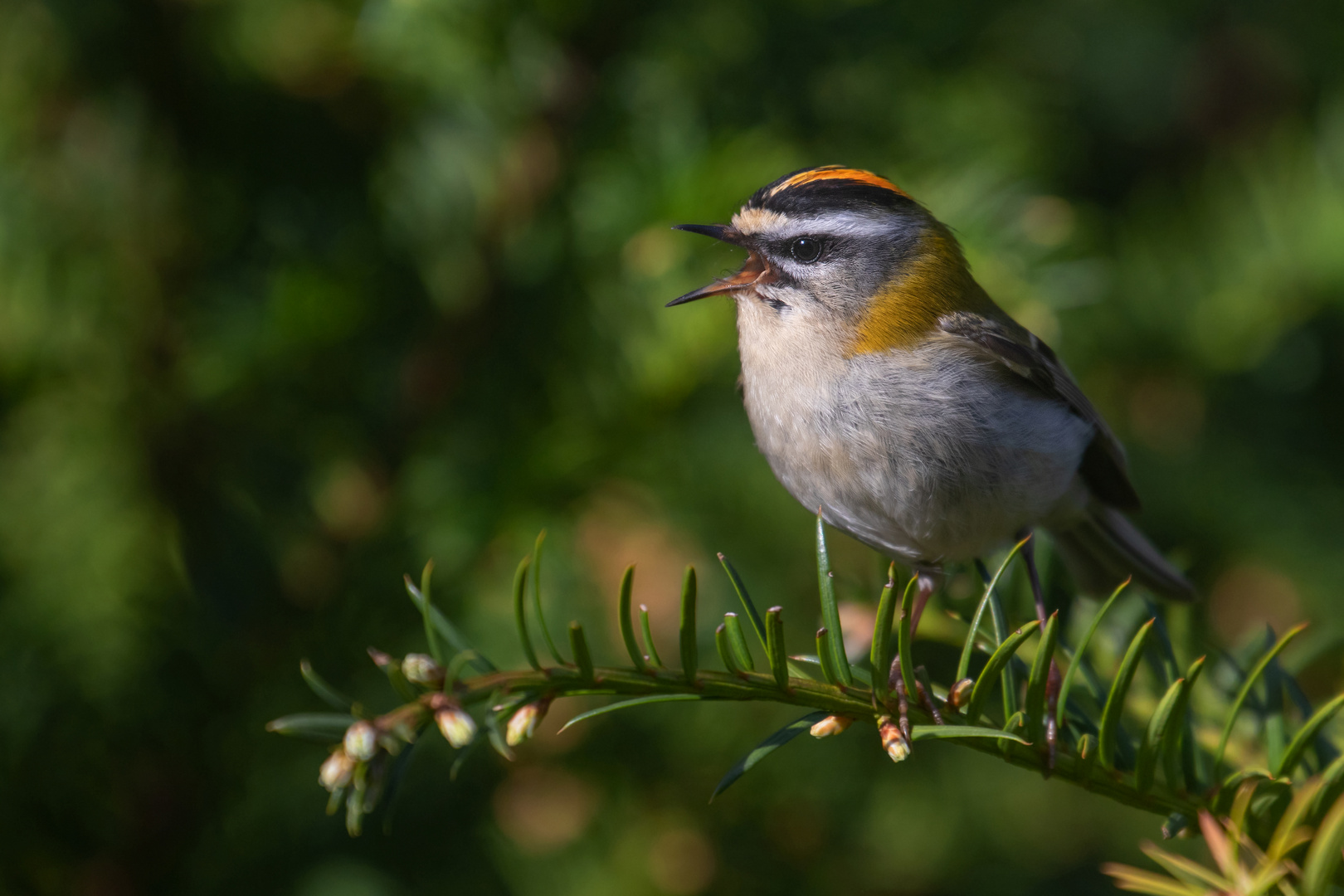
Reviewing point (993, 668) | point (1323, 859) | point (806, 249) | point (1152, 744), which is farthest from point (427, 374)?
Answer: point (1323, 859)

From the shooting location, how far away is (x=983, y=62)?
230 cm

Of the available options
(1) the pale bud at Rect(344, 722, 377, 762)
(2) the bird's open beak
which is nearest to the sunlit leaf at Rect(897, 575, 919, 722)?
(1) the pale bud at Rect(344, 722, 377, 762)

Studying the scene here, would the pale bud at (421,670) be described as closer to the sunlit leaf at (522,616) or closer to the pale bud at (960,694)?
the sunlit leaf at (522,616)

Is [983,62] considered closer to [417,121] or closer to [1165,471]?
[1165,471]

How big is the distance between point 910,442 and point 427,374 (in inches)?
27.5

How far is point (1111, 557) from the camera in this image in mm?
2088

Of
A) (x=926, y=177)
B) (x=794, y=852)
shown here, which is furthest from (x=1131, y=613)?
(x=926, y=177)

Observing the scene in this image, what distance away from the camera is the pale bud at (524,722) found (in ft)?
2.91

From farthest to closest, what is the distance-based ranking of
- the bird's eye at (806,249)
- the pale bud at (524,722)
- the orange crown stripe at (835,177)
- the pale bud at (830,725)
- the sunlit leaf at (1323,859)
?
1. the bird's eye at (806,249)
2. the orange crown stripe at (835,177)
3. the pale bud at (830,725)
4. the pale bud at (524,722)
5. the sunlit leaf at (1323,859)

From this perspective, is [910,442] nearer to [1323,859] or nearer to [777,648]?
[777,648]

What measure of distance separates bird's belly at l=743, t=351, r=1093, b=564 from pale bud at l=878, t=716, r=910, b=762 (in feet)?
1.98

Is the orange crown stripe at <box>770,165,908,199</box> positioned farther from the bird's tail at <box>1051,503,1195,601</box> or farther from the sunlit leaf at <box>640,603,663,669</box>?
the sunlit leaf at <box>640,603,663,669</box>

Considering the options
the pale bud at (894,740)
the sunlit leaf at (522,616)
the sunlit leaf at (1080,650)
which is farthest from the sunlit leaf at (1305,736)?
the sunlit leaf at (522,616)

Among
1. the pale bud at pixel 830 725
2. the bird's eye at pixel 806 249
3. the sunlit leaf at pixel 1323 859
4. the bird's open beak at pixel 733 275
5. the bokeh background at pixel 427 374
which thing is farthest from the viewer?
the bird's eye at pixel 806 249
